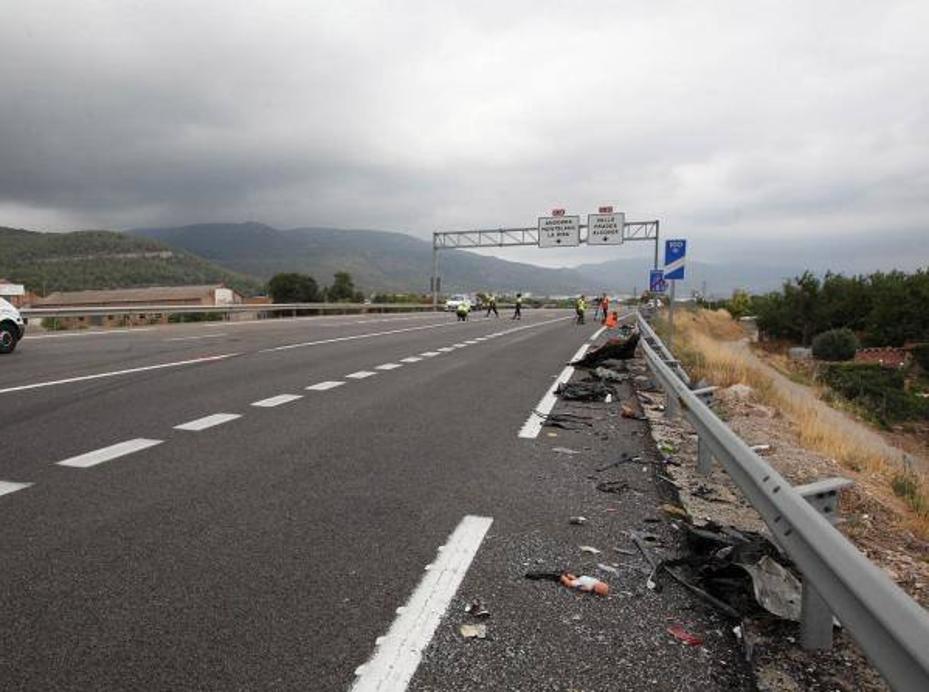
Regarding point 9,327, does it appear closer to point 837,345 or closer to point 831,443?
point 831,443

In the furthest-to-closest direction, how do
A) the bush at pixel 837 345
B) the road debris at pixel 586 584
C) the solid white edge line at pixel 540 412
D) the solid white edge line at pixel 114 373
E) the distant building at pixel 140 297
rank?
1. the distant building at pixel 140 297
2. the bush at pixel 837 345
3. the solid white edge line at pixel 114 373
4. the solid white edge line at pixel 540 412
5. the road debris at pixel 586 584

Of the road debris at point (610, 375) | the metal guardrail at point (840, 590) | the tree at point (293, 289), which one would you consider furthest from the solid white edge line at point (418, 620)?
the tree at point (293, 289)

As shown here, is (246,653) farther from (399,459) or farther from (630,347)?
(630,347)

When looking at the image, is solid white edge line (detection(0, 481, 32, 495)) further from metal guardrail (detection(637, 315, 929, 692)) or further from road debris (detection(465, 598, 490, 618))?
metal guardrail (detection(637, 315, 929, 692))

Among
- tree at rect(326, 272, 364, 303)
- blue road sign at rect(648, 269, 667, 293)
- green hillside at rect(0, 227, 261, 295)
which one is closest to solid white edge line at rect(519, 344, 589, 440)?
blue road sign at rect(648, 269, 667, 293)

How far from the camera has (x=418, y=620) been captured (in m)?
3.21

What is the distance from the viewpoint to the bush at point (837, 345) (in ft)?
206

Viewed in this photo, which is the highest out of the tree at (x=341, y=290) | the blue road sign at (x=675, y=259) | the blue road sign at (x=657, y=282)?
the blue road sign at (x=675, y=259)

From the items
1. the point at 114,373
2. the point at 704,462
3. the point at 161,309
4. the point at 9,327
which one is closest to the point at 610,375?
the point at 704,462

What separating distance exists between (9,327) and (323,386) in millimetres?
9260

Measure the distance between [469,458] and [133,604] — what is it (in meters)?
3.48

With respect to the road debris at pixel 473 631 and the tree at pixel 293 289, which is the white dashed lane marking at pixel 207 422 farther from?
the tree at pixel 293 289

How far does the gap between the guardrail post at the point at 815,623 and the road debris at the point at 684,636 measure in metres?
0.42

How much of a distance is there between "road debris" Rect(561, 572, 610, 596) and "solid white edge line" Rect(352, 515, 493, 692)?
0.54 metres
